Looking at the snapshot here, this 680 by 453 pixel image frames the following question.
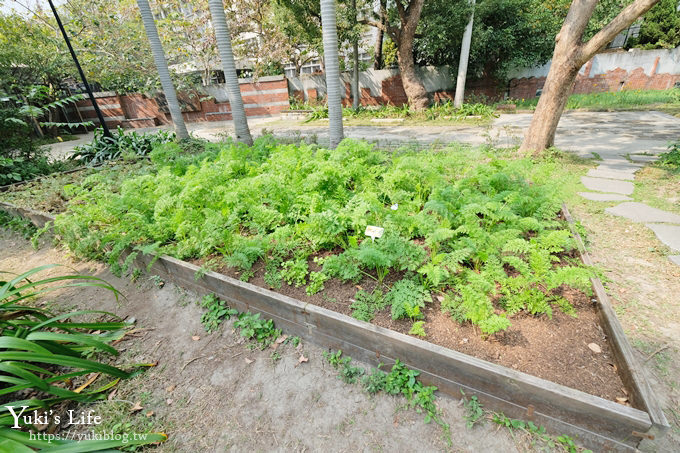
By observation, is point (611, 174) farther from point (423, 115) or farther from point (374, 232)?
point (423, 115)

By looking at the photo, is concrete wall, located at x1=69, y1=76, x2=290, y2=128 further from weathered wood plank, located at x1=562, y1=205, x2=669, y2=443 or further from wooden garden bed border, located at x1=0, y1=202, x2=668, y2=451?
weathered wood plank, located at x1=562, y1=205, x2=669, y2=443

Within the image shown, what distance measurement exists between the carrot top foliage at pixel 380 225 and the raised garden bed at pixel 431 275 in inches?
0.7

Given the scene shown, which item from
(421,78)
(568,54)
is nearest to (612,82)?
(421,78)

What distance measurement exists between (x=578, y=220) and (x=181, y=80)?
18.6 metres

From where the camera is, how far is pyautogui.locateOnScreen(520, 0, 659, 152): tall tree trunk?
4164 mm

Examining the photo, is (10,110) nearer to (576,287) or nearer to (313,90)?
(576,287)

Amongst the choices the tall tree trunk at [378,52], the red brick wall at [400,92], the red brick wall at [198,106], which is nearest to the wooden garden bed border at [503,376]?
the red brick wall at [400,92]

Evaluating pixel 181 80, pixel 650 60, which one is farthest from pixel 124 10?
pixel 650 60

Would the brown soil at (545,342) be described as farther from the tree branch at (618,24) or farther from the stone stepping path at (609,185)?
the tree branch at (618,24)

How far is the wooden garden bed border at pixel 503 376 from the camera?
4.90ft

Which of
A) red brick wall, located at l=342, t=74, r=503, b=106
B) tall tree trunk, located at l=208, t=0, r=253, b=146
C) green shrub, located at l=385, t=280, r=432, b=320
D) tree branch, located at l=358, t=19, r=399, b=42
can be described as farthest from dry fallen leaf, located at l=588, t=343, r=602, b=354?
red brick wall, located at l=342, t=74, r=503, b=106

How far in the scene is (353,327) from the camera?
217 centimetres

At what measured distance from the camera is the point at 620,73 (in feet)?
44.7

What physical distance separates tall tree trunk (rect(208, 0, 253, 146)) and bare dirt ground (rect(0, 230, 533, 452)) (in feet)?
17.2
